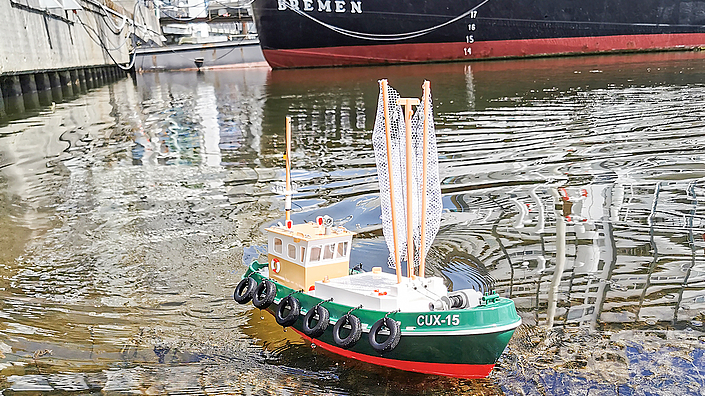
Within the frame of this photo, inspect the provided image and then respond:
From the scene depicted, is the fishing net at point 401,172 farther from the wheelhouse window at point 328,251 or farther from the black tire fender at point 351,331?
the black tire fender at point 351,331

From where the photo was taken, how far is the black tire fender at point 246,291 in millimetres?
11758

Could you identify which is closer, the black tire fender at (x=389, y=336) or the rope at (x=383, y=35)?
the black tire fender at (x=389, y=336)

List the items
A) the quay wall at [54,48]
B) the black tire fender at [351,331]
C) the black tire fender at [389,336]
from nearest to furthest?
the black tire fender at [389,336]
the black tire fender at [351,331]
the quay wall at [54,48]

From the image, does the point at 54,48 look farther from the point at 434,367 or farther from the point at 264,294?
the point at 434,367

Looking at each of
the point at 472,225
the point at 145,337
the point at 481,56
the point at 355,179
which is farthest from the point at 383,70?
the point at 145,337

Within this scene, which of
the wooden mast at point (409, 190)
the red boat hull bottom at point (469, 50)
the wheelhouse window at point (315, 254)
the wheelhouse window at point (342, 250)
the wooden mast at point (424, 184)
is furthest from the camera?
the red boat hull bottom at point (469, 50)

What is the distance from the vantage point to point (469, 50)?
62750 millimetres

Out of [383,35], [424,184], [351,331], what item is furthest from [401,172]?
[383,35]

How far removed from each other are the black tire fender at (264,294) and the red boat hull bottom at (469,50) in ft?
171

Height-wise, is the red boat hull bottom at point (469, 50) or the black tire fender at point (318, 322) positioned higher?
the red boat hull bottom at point (469, 50)

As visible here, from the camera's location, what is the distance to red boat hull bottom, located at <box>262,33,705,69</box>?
61781 mm

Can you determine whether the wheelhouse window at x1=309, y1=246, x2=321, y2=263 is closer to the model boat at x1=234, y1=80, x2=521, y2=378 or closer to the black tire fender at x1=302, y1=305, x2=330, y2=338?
the model boat at x1=234, y1=80, x2=521, y2=378

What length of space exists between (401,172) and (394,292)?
1.94 m

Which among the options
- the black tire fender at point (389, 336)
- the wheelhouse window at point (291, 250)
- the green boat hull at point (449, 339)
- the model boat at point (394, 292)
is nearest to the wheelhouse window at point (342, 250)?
the model boat at point (394, 292)
